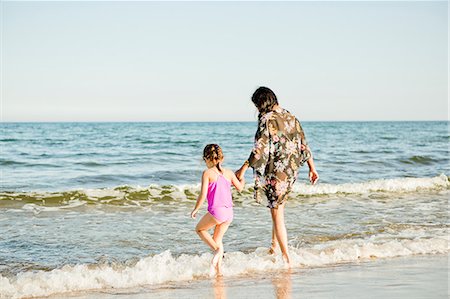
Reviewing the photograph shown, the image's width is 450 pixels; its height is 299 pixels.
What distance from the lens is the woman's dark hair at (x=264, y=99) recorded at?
602cm

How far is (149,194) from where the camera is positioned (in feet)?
40.1

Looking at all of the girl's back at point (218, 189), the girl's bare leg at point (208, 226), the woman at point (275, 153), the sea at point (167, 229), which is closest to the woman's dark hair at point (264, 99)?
the woman at point (275, 153)

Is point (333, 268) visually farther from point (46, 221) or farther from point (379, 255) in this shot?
point (46, 221)

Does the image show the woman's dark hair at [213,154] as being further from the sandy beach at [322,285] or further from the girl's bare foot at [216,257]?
the sandy beach at [322,285]

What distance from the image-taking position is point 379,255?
272 inches

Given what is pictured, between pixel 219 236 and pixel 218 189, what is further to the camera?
pixel 219 236

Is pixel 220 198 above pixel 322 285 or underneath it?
above

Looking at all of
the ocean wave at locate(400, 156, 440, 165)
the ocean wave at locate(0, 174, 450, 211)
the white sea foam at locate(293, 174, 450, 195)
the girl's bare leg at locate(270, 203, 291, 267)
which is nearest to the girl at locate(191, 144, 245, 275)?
the girl's bare leg at locate(270, 203, 291, 267)

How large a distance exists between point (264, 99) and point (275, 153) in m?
0.56

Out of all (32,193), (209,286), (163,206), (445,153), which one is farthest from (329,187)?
(445,153)

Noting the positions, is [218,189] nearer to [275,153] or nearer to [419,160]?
[275,153]

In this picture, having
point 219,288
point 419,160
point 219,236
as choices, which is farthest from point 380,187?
point 219,288

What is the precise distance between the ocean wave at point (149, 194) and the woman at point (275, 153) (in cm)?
532

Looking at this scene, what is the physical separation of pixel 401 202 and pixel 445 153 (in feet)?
51.6
